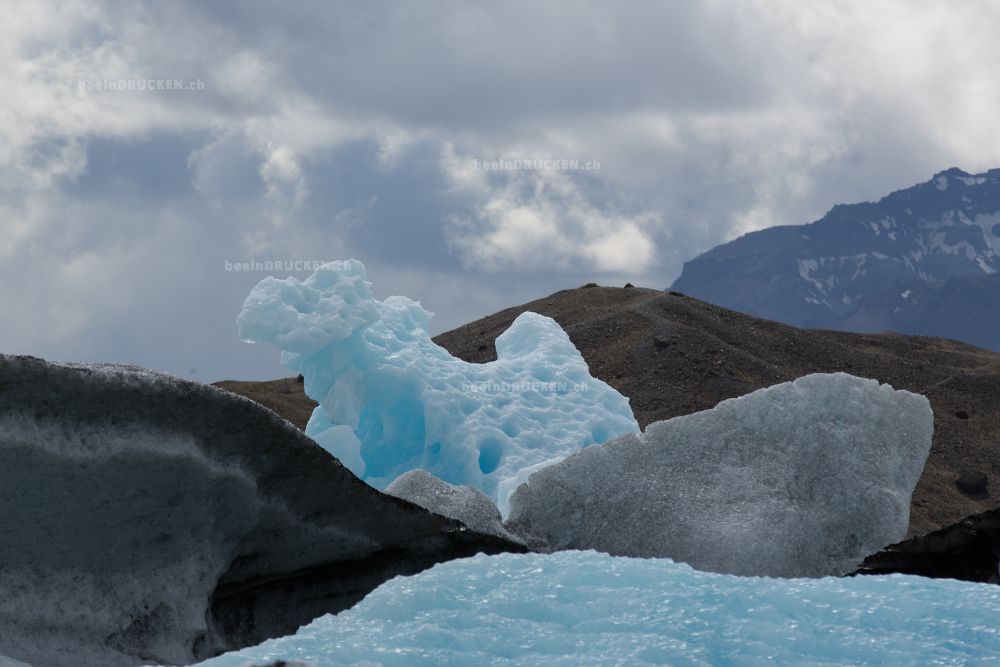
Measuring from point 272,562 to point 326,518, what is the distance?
1.47 ft

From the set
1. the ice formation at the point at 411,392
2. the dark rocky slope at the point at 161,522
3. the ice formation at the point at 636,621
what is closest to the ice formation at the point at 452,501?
the dark rocky slope at the point at 161,522

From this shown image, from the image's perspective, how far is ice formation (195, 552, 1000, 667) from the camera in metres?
5.48

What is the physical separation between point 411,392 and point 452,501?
5.44 meters

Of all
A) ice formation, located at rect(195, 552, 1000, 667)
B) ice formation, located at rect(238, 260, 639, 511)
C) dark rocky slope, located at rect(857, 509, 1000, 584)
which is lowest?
ice formation, located at rect(195, 552, 1000, 667)

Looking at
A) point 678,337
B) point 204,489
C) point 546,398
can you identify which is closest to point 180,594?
point 204,489

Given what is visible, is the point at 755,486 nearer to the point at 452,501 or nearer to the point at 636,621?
the point at 452,501

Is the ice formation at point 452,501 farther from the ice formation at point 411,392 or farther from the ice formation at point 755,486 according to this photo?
the ice formation at point 411,392

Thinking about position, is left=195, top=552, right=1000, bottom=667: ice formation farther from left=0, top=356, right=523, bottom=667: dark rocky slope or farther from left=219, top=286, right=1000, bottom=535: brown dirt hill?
left=219, top=286, right=1000, bottom=535: brown dirt hill

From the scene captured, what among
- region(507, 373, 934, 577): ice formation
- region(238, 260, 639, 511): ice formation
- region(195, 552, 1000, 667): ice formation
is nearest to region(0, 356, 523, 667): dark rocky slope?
region(195, 552, 1000, 667): ice formation

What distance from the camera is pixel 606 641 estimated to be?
560cm

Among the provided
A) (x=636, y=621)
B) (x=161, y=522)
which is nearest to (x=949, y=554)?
(x=636, y=621)

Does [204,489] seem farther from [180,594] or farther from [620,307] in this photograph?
[620,307]

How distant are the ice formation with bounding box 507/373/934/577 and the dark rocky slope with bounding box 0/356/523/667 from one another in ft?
6.41

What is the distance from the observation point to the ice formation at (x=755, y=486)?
8312 mm
